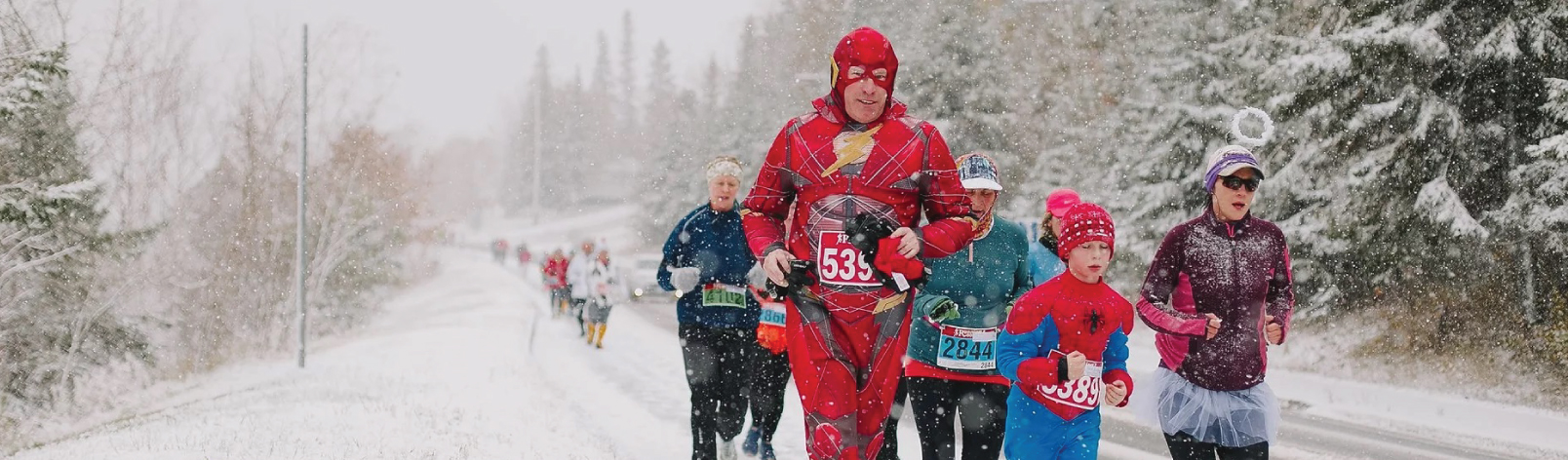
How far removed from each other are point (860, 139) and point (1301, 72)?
496 inches

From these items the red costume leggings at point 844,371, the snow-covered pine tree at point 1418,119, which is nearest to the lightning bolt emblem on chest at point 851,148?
the red costume leggings at point 844,371

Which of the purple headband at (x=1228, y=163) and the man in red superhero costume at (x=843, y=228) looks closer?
the man in red superhero costume at (x=843, y=228)

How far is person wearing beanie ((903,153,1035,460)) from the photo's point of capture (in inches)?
212

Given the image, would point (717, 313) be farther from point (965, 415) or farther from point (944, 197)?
point (944, 197)

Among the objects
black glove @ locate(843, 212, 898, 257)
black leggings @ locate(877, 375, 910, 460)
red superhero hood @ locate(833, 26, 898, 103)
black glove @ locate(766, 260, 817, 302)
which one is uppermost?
red superhero hood @ locate(833, 26, 898, 103)

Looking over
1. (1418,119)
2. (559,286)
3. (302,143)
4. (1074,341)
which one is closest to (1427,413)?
(1418,119)

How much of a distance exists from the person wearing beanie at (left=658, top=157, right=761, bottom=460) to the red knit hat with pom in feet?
9.03

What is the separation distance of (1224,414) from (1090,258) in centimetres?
94

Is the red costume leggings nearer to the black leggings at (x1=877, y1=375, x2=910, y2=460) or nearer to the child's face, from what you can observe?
the child's face

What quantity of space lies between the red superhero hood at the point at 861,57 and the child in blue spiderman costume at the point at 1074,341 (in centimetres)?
106

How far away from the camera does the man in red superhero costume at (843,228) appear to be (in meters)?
3.93

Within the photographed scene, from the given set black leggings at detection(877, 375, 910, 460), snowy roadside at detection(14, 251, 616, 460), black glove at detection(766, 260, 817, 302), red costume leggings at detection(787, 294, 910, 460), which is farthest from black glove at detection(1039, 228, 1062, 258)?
snowy roadside at detection(14, 251, 616, 460)

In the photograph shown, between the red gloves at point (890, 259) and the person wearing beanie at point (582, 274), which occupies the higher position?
the red gloves at point (890, 259)

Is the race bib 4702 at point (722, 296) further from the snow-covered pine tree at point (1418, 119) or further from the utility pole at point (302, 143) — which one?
the utility pole at point (302, 143)
